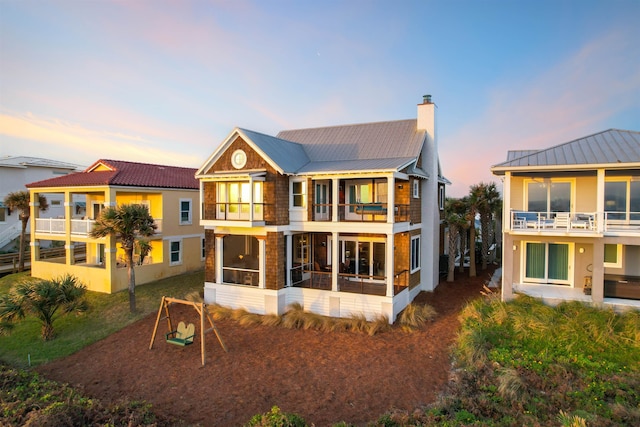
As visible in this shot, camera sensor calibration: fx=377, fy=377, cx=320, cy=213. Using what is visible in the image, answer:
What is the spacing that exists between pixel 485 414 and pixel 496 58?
55.9ft

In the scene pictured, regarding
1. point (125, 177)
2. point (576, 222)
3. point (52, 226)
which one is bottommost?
point (52, 226)

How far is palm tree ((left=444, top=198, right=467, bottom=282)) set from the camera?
68.6ft

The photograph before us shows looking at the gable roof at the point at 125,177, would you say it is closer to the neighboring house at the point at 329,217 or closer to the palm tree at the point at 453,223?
the neighboring house at the point at 329,217

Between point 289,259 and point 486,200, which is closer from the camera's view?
point 289,259

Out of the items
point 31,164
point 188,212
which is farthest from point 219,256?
point 31,164

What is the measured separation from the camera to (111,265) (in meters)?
20.9

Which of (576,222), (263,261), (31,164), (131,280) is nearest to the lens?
(576,222)

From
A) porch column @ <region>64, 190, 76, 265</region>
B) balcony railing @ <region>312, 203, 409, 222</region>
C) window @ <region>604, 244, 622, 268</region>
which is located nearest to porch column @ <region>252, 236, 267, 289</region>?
balcony railing @ <region>312, 203, 409, 222</region>

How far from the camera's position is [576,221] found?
52.9 feet

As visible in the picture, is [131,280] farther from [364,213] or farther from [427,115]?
[427,115]

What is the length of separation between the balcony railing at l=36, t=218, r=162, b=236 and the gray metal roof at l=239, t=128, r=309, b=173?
28.4 ft

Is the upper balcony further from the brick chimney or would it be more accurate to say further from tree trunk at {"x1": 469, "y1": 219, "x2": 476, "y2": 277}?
the brick chimney

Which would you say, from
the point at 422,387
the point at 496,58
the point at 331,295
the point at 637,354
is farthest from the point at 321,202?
the point at 637,354

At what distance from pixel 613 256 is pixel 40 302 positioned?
957 inches
